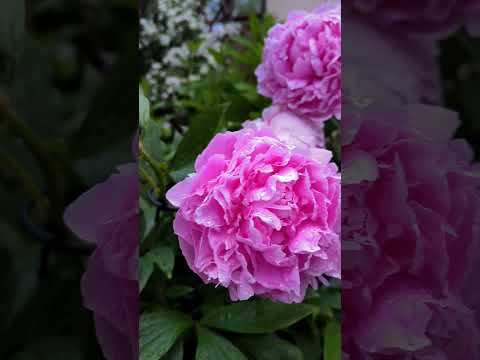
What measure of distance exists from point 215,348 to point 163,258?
0.22 ft

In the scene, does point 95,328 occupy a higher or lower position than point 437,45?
lower

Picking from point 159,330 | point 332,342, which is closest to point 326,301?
point 332,342

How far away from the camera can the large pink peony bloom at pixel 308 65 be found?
0.43 meters

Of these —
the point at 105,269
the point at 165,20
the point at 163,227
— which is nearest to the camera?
the point at 105,269

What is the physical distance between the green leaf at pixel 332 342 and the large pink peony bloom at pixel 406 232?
6cm

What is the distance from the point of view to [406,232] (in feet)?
0.95

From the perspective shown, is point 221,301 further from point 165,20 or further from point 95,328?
point 165,20

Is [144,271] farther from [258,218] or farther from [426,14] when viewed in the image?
[426,14]

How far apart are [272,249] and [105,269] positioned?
0.09 meters

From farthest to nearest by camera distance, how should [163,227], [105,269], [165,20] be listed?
[165,20], [163,227], [105,269]

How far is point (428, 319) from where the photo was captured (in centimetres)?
29

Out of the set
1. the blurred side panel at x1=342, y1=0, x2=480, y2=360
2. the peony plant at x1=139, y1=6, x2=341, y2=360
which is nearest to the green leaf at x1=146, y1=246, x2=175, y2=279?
the peony plant at x1=139, y1=6, x2=341, y2=360

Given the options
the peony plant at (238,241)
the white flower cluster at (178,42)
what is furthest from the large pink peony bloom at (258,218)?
the white flower cluster at (178,42)

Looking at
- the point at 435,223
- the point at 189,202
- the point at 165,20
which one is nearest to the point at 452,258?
the point at 435,223
